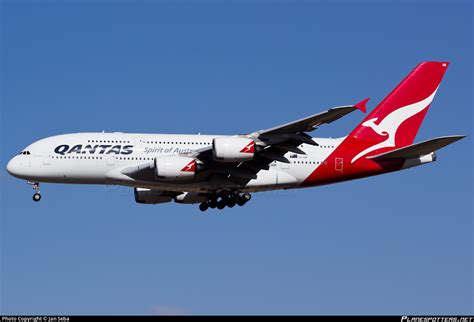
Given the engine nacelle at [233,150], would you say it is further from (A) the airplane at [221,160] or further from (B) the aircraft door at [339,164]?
(B) the aircraft door at [339,164]

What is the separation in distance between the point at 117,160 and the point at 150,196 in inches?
218

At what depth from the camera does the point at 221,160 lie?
43125 mm

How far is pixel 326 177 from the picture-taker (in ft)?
156

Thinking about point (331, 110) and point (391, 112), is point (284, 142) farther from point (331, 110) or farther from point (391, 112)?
point (391, 112)

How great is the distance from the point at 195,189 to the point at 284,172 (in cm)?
459

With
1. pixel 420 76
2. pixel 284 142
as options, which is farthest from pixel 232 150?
pixel 420 76

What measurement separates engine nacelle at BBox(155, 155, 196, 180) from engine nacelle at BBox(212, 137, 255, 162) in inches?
63.7

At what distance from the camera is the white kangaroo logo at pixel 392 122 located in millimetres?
49281

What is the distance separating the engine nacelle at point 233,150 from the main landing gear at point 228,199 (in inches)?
172

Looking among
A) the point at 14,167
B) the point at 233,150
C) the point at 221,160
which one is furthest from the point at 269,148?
the point at 14,167

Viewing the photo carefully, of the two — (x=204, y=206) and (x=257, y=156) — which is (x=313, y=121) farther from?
(x=204, y=206)

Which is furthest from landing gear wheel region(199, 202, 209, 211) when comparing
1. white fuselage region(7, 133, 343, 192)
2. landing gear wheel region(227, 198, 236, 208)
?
white fuselage region(7, 133, 343, 192)

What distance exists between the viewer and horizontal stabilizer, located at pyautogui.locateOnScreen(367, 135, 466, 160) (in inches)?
1719

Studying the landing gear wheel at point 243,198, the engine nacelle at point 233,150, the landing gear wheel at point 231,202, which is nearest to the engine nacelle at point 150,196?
the landing gear wheel at point 231,202
